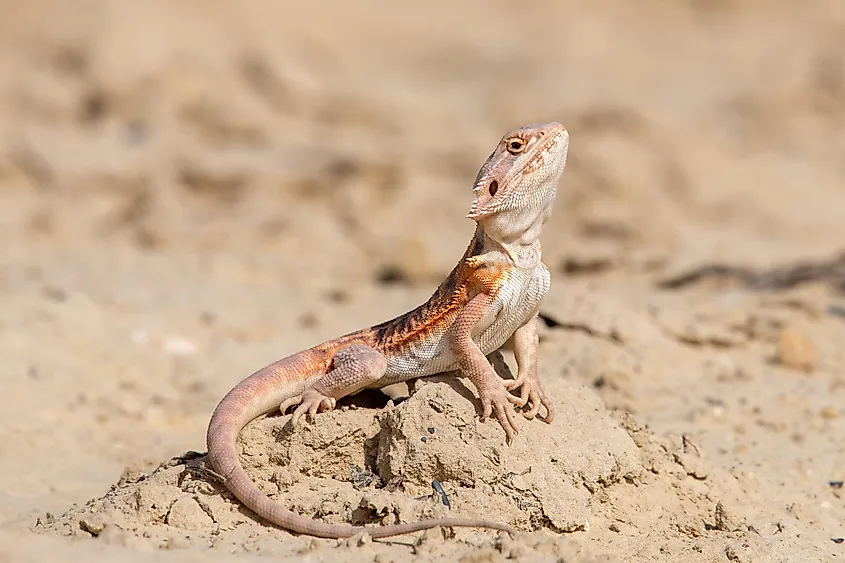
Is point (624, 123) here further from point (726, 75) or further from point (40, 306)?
point (40, 306)

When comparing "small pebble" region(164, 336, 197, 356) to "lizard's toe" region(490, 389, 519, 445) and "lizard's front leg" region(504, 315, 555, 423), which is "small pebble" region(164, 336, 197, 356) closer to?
"lizard's front leg" region(504, 315, 555, 423)

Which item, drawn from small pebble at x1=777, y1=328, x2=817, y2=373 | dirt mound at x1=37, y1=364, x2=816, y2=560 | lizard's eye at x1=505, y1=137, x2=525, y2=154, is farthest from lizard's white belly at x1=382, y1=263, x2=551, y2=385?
small pebble at x1=777, y1=328, x2=817, y2=373

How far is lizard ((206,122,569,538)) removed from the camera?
207 inches

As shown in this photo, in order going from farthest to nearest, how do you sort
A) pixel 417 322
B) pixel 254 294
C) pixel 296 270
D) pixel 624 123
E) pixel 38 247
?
pixel 624 123 → pixel 38 247 → pixel 296 270 → pixel 254 294 → pixel 417 322

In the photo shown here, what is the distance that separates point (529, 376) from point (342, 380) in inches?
37.5

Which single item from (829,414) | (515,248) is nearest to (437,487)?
(515,248)

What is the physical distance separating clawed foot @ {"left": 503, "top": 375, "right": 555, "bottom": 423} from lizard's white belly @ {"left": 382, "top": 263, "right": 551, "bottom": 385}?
0.84 ft

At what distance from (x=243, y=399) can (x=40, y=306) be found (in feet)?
16.2

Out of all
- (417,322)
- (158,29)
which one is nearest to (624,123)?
(158,29)

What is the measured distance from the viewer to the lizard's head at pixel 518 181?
17.3 feet

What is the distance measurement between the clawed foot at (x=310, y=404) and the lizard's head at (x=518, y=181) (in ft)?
3.88

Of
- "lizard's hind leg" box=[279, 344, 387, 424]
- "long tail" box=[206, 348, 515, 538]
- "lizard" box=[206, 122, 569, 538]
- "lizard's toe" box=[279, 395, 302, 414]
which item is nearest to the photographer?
"long tail" box=[206, 348, 515, 538]

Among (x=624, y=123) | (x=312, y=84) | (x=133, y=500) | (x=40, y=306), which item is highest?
(x=312, y=84)

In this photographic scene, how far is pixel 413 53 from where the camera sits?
22172 millimetres
